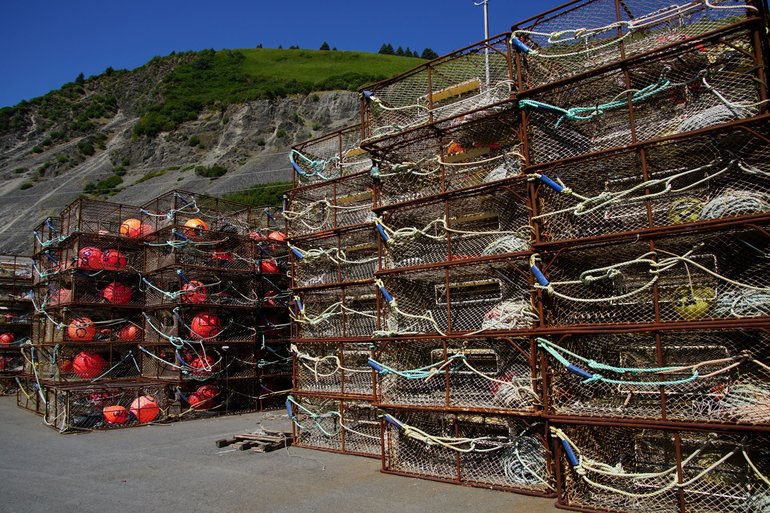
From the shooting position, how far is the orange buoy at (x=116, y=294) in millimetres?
18234

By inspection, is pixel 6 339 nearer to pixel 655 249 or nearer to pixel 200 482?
pixel 200 482

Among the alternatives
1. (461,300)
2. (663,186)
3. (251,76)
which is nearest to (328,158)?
(461,300)

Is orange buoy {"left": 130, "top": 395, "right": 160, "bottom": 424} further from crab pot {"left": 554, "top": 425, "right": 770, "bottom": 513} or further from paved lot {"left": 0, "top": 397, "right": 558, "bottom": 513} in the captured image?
crab pot {"left": 554, "top": 425, "right": 770, "bottom": 513}

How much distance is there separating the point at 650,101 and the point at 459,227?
410 centimetres

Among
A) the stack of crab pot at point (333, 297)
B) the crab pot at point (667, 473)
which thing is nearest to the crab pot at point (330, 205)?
the stack of crab pot at point (333, 297)

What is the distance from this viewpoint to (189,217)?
736 inches

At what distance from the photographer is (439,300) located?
36.4ft

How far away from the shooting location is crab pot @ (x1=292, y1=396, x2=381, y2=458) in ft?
39.2

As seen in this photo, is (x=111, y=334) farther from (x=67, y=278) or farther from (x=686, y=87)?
(x=686, y=87)

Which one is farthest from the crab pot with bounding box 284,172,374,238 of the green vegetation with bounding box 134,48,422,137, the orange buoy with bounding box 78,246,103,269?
the green vegetation with bounding box 134,48,422,137

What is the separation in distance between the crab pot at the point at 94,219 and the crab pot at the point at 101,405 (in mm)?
5080

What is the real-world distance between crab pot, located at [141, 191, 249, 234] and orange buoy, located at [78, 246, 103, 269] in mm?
1947

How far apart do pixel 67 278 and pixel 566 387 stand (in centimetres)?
1659

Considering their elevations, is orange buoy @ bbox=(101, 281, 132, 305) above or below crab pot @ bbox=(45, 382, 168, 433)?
above
